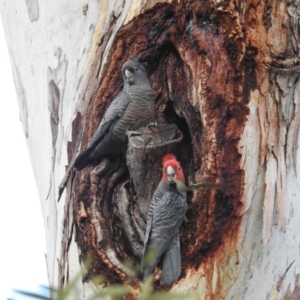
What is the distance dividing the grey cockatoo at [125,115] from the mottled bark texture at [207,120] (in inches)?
1.5

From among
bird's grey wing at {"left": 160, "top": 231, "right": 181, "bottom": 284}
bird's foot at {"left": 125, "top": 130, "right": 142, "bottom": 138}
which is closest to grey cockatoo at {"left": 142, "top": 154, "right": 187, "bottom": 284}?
bird's grey wing at {"left": 160, "top": 231, "right": 181, "bottom": 284}

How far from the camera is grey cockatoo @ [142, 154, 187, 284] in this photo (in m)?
1.39

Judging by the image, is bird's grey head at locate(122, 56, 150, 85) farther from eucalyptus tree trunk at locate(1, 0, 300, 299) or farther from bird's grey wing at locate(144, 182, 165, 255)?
bird's grey wing at locate(144, 182, 165, 255)

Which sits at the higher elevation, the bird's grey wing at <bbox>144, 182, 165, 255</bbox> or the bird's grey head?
the bird's grey head

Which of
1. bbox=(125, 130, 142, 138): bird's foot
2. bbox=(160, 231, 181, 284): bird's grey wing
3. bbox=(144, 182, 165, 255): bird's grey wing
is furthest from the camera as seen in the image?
bbox=(125, 130, 142, 138): bird's foot

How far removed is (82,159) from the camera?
152 centimetres

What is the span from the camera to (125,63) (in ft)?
5.12

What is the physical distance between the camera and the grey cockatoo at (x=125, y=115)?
5.02 ft

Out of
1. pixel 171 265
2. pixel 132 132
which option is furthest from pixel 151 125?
pixel 171 265

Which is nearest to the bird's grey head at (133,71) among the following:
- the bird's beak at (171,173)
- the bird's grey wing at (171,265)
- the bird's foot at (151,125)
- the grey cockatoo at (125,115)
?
the grey cockatoo at (125,115)

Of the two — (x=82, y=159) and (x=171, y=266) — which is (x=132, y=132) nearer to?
(x=82, y=159)

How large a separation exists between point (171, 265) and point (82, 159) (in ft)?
1.22

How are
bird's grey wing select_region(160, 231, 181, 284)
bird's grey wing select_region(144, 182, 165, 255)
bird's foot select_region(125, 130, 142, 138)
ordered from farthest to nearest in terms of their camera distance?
bird's foot select_region(125, 130, 142, 138)
bird's grey wing select_region(144, 182, 165, 255)
bird's grey wing select_region(160, 231, 181, 284)

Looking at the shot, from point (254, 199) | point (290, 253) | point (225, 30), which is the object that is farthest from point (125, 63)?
point (290, 253)
